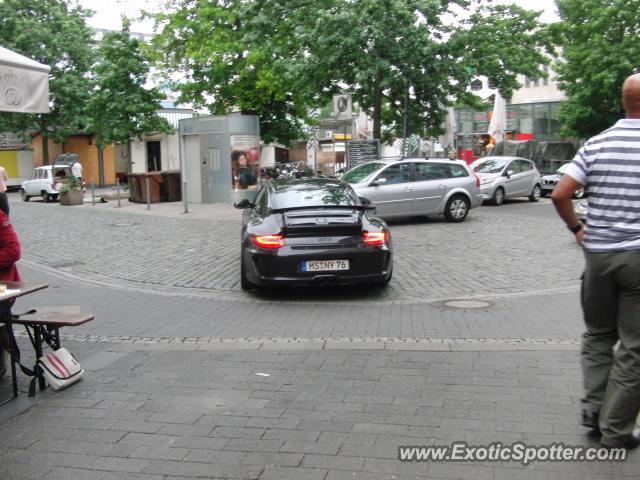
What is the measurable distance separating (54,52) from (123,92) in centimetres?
1452

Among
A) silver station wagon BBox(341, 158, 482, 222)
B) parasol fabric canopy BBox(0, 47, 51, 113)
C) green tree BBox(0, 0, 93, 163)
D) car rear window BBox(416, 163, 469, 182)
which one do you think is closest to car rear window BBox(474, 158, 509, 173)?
silver station wagon BBox(341, 158, 482, 222)

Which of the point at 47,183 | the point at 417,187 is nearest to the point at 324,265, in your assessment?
the point at 417,187

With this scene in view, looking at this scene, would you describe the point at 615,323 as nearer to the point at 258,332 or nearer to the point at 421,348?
the point at 421,348

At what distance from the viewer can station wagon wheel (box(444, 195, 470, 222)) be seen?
1739 centimetres

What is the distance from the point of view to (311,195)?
9.05 meters

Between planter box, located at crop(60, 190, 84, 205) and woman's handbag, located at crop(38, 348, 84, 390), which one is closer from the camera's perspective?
woman's handbag, located at crop(38, 348, 84, 390)

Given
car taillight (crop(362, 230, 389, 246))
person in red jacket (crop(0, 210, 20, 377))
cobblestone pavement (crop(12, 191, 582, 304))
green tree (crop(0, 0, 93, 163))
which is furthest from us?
green tree (crop(0, 0, 93, 163))

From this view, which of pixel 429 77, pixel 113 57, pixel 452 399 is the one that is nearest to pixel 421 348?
pixel 452 399

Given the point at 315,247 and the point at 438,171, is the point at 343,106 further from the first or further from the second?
the point at 315,247

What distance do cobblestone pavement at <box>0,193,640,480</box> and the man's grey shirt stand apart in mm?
1182

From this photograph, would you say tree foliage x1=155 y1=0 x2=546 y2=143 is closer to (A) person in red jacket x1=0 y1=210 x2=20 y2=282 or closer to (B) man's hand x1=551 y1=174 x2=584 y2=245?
(A) person in red jacket x1=0 y1=210 x2=20 y2=282

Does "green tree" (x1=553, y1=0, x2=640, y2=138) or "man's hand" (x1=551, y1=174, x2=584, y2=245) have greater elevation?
"green tree" (x1=553, y1=0, x2=640, y2=138)

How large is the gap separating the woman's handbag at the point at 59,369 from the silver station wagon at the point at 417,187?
1155cm

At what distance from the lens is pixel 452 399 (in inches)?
186
